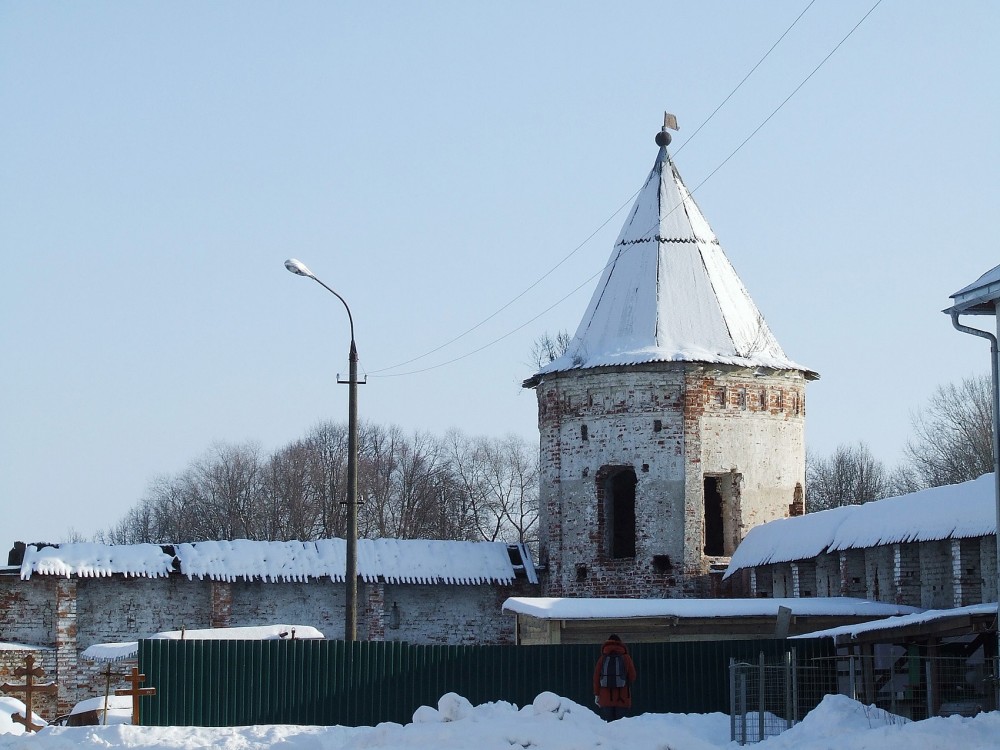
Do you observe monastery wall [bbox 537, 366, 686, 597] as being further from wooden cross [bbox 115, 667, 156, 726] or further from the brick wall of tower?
wooden cross [bbox 115, 667, 156, 726]

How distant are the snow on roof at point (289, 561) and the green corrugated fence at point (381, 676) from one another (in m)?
8.07

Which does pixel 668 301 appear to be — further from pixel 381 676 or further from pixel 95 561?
pixel 381 676

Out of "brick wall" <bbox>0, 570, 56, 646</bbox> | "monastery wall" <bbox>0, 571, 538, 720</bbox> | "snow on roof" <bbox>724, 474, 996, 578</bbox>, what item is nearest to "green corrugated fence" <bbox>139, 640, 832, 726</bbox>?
"snow on roof" <bbox>724, 474, 996, 578</bbox>

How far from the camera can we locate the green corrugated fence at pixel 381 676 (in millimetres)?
17688

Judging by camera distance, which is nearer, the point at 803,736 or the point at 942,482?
the point at 803,736

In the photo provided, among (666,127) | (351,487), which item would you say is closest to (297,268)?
(351,487)

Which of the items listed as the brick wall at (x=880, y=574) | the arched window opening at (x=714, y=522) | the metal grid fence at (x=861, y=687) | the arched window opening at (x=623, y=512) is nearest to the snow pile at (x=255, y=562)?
the arched window opening at (x=623, y=512)

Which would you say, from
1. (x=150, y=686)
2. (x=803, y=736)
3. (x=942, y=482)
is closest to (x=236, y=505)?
(x=942, y=482)

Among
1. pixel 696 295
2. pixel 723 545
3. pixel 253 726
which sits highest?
pixel 696 295

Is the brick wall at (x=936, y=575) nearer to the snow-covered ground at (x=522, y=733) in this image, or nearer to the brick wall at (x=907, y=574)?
the brick wall at (x=907, y=574)

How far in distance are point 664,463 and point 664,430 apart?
0.57m

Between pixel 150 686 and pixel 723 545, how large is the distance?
12.6 meters

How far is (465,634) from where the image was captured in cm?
2758

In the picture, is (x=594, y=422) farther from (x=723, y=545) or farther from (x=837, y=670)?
(x=837, y=670)
